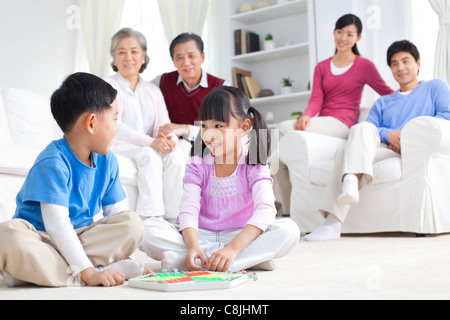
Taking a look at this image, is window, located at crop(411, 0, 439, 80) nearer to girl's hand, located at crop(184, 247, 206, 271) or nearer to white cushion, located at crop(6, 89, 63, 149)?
white cushion, located at crop(6, 89, 63, 149)

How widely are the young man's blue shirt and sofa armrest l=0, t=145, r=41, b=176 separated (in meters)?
1.82

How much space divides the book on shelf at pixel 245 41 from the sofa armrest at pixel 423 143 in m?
2.40

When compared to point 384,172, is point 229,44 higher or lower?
higher

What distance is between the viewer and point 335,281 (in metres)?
1.22

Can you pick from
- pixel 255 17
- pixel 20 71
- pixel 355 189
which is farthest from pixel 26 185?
pixel 20 71

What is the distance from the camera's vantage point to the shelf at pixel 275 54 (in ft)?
14.4

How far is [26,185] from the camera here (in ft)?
4.03

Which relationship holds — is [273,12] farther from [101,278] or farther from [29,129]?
[101,278]

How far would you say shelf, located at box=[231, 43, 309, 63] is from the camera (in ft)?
14.4

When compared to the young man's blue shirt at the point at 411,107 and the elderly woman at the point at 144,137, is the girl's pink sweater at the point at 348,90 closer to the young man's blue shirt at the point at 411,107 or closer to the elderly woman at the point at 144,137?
the young man's blue shirt at the point at 411,107

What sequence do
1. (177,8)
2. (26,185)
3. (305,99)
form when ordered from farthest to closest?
(177,8)
(305,99)
(26,185)
